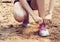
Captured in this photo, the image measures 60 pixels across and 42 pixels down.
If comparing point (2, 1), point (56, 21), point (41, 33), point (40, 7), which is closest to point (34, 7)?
point (40, 7)

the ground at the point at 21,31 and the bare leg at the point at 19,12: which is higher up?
the bare leg at the point at 19,12

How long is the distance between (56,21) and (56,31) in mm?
256

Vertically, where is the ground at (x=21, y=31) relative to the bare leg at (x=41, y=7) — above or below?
below

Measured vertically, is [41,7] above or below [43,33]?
above

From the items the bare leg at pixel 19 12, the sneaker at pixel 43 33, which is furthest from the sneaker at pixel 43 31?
the bare leg at pixel 19 12

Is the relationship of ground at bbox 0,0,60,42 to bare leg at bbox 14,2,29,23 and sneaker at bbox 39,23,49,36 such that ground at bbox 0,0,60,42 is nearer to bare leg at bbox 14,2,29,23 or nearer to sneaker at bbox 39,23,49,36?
sneaker at bbox 39,23,49,36

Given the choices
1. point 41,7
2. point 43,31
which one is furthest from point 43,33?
point 41,7

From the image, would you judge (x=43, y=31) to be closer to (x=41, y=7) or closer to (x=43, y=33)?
(x=43, y=33)

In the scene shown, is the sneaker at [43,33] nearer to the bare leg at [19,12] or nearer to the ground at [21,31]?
the ground at [21,31]

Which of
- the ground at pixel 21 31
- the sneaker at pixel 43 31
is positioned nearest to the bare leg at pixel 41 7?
the sneaker at pixel 43 31

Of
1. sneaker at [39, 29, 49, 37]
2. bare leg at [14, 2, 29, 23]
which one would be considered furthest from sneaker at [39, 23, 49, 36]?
bare leg at [14, 2, 29, 23]

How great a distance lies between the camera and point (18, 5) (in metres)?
1.84

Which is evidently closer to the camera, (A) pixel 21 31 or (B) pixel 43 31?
(B) pixel 43 31

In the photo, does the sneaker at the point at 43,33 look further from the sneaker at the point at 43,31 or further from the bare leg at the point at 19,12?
the bare leg at the point at 19,12
